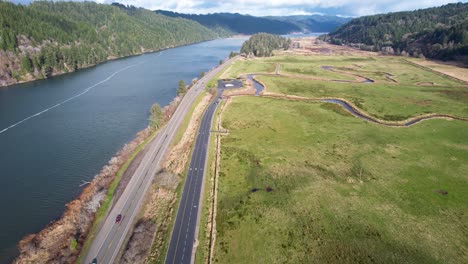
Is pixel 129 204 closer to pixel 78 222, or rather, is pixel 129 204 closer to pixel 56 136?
pixel 78 222

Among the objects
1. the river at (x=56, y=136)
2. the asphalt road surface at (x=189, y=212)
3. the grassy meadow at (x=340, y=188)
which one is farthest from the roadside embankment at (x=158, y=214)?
the river at (x=56, y=136)

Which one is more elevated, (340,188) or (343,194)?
(340,188)

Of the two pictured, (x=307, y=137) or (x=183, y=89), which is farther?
(x=183, y=89)

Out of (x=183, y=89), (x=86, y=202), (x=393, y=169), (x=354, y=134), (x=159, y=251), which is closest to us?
(x=159, y=251)

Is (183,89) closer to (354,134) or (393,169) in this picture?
(354,134)

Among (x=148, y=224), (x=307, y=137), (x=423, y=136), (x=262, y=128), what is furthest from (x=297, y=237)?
(x=423, y=136)

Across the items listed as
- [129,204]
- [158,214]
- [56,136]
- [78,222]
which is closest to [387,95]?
[158,214]
